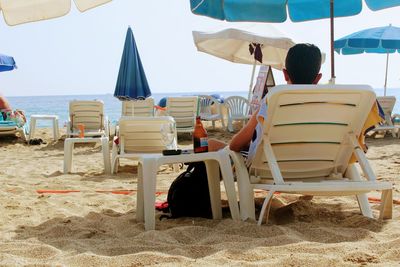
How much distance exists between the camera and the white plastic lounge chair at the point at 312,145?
8.98ft

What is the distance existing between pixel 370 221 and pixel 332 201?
0.82m

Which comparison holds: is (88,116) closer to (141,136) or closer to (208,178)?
(141,136)

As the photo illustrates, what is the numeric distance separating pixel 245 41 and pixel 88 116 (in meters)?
3.35

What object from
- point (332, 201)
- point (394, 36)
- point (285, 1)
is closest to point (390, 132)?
point (394, 36)

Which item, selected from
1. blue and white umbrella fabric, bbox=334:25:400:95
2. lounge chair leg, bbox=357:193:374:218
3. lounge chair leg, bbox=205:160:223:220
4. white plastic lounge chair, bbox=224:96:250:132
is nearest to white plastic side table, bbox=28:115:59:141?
white plastic lounge chair, bbox=224:96:250:132

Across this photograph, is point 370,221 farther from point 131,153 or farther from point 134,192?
point 131,153

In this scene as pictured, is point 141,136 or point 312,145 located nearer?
point 312,145

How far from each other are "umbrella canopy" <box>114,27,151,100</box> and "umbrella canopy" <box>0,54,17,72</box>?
320cm

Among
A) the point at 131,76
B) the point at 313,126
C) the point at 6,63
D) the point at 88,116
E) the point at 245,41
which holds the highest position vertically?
A: the point at 245,41

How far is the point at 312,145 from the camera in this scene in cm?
303

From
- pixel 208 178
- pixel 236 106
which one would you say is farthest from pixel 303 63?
pixel 236 106

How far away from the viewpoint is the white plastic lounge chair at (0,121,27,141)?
368 inches

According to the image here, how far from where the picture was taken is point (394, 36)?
1075 centimetres

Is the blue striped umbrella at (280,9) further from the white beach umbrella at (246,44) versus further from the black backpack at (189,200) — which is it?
the white beach umbrella at (246,44)
